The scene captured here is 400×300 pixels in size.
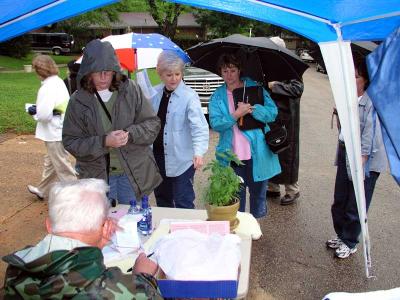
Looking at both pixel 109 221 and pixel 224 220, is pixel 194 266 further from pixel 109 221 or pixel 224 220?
pixel 224 220

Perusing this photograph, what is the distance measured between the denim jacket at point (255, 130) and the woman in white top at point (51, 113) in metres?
2.02

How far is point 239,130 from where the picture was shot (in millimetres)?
→ 3846

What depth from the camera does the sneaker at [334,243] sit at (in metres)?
4.04

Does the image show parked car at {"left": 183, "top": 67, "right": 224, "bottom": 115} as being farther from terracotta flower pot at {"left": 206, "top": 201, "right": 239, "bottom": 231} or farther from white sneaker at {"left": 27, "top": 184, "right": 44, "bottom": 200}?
terracotta flower pot at {"left": 206, "top": 201, "right": 239, "bottom": 231}

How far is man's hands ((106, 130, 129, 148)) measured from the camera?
2973 mm

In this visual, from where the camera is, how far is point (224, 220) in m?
2.62

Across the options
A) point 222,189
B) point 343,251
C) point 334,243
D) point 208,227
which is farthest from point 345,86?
point 334,243

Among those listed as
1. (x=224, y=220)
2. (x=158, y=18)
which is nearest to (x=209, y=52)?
(x=224, y=220)

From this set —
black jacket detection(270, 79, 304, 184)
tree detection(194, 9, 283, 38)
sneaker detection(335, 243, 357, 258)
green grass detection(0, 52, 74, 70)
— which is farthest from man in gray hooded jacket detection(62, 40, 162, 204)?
tree detection(194, 9, 283, 38)

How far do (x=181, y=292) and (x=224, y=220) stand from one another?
0.81 m

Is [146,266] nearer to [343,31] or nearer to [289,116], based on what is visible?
[343,31]

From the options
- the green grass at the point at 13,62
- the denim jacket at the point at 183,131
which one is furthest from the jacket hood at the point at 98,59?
the green grass at the point at 13,62

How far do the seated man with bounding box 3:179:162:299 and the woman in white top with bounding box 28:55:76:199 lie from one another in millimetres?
3246

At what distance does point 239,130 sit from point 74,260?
101 inches
